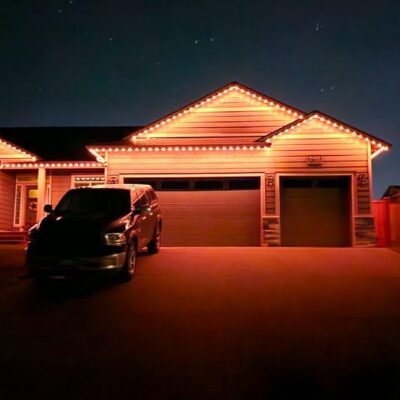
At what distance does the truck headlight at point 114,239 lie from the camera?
7443 millimetres

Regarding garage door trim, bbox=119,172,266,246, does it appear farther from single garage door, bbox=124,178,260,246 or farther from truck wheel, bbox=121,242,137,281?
truck wheel, bbox=121,242,137,281

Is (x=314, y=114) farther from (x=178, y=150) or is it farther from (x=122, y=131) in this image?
(x=122, y=131)

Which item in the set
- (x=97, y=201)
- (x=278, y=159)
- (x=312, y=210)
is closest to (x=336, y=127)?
(x=278, y=159)

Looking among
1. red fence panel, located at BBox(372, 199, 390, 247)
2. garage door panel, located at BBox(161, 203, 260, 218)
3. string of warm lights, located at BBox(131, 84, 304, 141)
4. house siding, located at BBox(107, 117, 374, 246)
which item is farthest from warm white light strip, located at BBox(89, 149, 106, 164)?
red fence panel, located at BBox(372, 199, 390, 247)

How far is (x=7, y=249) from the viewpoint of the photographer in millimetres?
12680

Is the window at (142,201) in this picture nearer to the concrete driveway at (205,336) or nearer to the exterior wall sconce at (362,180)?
the concrete driveway at (205,336)

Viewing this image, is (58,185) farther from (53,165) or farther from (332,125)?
(332,125)

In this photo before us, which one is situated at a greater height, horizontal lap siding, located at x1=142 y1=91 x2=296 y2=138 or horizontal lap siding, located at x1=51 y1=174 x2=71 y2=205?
horizontal lap siding, located at x1=142 y1=91 x2=296 y2=138

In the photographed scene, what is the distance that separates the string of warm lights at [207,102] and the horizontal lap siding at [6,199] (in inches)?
239

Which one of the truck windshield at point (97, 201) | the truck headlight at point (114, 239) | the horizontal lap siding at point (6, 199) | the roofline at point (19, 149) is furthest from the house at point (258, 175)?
the truck headlight at point (114, 239)

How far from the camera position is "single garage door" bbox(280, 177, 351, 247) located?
1387cm

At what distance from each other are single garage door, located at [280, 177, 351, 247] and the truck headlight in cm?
755

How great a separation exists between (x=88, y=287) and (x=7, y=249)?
6.12m

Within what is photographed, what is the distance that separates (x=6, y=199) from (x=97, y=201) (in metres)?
9.90
